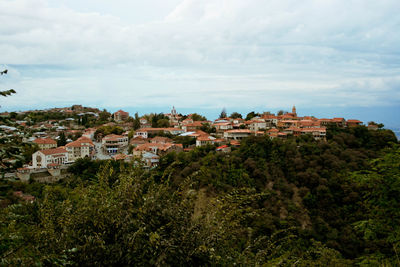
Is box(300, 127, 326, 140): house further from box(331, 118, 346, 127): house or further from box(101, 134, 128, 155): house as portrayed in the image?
box(101, 134, 128, 155): house

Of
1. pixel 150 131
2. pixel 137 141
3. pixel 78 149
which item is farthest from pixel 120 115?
pixel 78 149

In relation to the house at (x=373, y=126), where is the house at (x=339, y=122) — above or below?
above

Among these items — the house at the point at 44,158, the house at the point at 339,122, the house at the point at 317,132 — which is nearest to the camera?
the house at the point at 44,158

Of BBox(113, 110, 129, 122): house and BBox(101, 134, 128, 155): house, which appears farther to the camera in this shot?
BBox(113, 110, 129, 122): house

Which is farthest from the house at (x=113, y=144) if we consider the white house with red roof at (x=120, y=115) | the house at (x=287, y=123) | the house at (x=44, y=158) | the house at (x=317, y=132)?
the house at (x=317, y=132)

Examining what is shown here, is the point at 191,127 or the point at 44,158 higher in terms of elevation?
the point at 191,127

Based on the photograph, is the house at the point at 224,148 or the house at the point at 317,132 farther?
the house at the point at 317,132

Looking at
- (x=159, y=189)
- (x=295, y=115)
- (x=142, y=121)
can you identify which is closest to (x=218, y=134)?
(x=295, y=115)

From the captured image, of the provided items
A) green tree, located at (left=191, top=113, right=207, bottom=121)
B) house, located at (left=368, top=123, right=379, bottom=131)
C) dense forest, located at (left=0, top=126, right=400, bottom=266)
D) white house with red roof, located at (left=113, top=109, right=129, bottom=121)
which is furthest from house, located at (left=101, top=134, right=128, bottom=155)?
house, located at (left=368, top=123, right=379, bottom=131)

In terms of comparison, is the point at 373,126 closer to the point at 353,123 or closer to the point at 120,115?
the point at 353,123

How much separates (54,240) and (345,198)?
69.8 ft

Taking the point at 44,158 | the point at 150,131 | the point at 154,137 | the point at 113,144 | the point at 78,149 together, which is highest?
the point at 150,131

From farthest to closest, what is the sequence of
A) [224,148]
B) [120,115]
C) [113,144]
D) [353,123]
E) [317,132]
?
[120,115] → [353,123] → [113,144] → [317,132] → [224,148]

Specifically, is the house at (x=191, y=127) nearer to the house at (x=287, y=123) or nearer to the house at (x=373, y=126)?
the house at (x=287, y=123)
